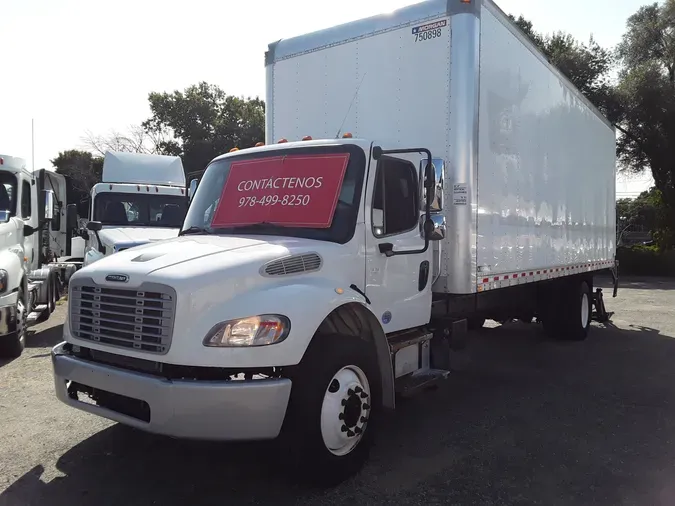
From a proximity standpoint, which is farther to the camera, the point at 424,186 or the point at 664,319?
the point at 664,319

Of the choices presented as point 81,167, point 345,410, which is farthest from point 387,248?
point 81,167

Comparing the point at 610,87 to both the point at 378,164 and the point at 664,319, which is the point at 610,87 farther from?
the point at 378,164

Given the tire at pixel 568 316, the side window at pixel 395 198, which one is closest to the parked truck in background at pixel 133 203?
the side window at pixel 395 198

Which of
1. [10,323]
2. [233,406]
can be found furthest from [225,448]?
[10,323]

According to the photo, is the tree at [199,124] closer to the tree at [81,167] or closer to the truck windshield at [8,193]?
the tree at [81,167]

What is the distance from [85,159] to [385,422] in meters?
39.2

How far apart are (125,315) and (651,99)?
29.5m

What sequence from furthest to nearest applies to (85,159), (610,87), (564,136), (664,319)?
(85,159), (610,87), (664,319), (564,136)

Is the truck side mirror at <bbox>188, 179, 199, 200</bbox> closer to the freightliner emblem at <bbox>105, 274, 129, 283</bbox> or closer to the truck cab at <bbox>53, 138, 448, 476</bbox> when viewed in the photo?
the truck cab at <bbox>53, 138, 448, 476</bbox>

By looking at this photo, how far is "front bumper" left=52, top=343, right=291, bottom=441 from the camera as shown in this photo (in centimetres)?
333

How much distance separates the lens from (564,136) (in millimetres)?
8266

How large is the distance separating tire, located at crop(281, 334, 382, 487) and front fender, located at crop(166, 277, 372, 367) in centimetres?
18

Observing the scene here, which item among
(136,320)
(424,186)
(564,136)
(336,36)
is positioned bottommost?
(136,320)

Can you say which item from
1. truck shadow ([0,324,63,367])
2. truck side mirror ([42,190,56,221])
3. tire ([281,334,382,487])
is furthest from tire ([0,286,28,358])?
tire ([281,334,382,487])
